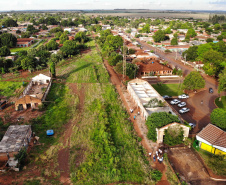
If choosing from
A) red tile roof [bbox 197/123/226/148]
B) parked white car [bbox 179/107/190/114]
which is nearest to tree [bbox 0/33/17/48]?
parked white car [bbox 179/107/190/114]

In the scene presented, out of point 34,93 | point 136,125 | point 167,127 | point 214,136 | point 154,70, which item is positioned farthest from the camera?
point 154,70

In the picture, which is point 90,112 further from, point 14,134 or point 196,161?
point 196,161

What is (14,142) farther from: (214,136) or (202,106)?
(202,106)

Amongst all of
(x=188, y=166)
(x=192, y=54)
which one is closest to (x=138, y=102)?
(x=188, y=166)

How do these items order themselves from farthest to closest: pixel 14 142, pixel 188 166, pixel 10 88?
pixel 10 88, pixel 14 142, pixel 188 166

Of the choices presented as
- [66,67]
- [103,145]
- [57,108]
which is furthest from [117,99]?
[66,67]

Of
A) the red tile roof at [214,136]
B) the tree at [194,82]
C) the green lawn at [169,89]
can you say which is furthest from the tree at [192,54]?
the red tile roof at [214,136]
